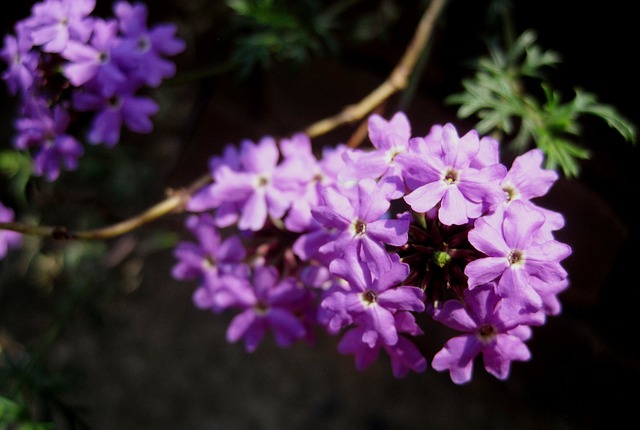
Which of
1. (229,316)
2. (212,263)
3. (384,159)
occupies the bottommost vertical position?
(229,316)

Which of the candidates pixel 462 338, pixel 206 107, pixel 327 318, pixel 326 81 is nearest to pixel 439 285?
pixel 462 338

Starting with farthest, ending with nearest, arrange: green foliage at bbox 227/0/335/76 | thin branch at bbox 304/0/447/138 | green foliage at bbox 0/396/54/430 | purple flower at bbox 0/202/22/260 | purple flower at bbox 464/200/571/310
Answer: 1. purple flower at bbox 0/202/22/260
2. green foliage at bbox 227/0/335/76
3. thin branch at bbox 304/0/447/138
4. green foliage at bbox 0/396/54/430
5. purple flower at bbox 464/200/571/310

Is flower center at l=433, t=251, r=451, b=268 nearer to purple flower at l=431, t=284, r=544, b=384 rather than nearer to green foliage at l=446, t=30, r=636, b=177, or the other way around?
purple flower at l=431, t=284, r=544, b=384

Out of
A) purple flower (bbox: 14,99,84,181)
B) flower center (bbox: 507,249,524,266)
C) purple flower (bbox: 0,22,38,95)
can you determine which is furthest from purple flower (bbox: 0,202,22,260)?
flower center (bbox: 507,249,524,266)

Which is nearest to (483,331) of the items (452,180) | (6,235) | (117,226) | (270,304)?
(452,180)

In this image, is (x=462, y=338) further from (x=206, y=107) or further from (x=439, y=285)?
(x=206, y=107)

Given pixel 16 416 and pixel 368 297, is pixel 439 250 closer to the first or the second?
pixel 368 297
